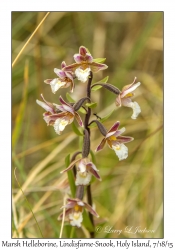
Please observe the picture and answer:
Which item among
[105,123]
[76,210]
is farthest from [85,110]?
[105,123]

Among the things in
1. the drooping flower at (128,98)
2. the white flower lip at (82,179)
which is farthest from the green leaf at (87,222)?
the drooping flower at (128,98)

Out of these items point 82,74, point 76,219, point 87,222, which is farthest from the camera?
point 87,222

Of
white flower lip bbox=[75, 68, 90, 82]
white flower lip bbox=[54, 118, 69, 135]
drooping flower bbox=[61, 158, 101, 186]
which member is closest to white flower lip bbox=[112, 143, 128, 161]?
drooping flower bbox=[61, 158, 101, 186]

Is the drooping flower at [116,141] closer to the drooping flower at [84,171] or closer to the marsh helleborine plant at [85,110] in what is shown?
the marsh helleborine plant at [85,110]

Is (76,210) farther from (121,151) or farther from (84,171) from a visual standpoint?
(121,151)

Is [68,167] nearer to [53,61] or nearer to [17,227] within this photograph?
[17,227]
